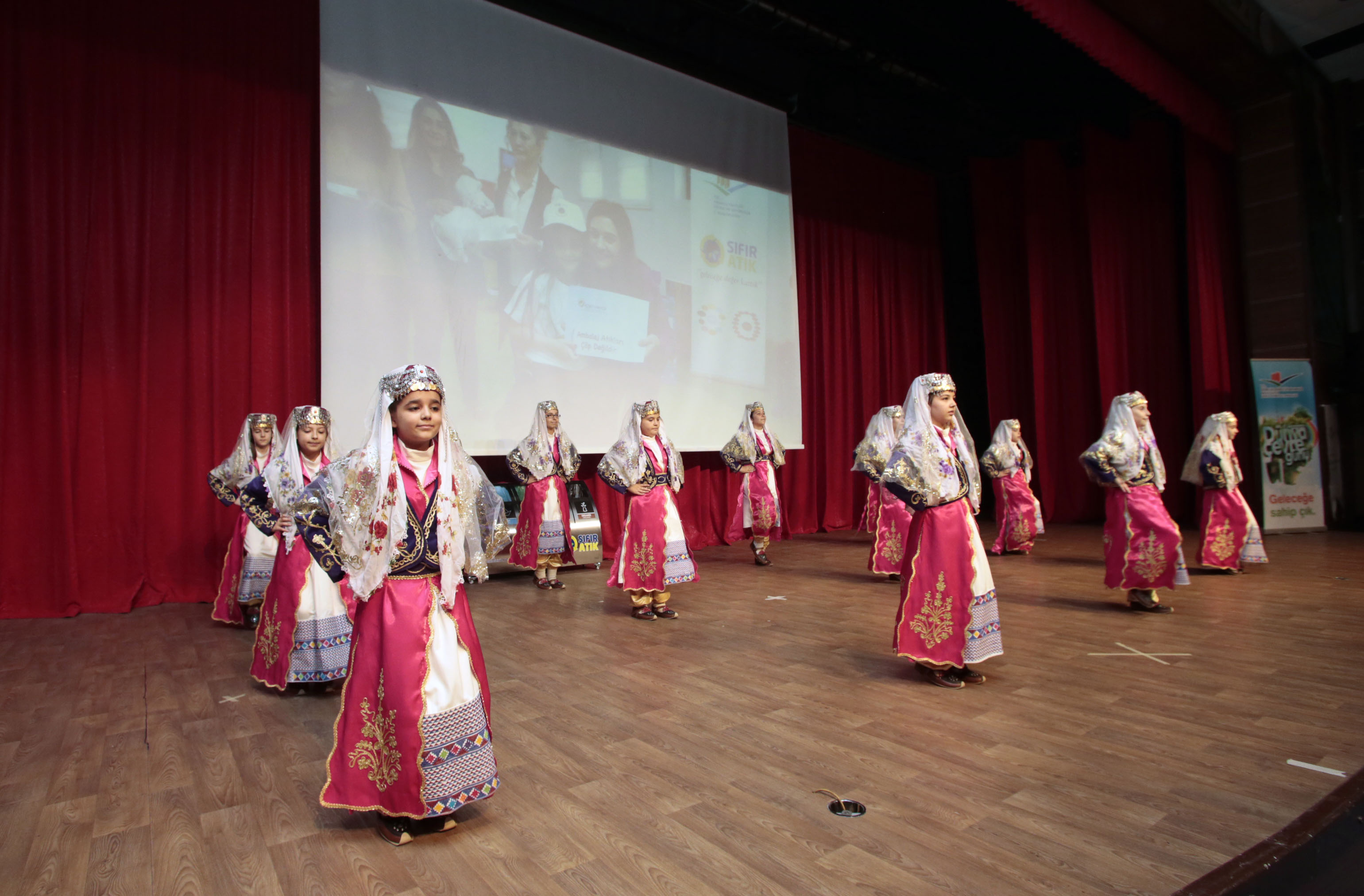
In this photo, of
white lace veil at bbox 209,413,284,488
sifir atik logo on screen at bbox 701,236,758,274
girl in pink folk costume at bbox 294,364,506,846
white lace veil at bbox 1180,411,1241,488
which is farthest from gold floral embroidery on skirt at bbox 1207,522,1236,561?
white lace veil at bbox 209,413,284,488

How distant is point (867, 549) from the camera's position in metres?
7.72

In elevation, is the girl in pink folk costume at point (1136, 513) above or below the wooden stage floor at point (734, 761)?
above

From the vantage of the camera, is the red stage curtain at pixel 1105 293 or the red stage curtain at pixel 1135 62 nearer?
the red stage curtain at pixel 1135 62

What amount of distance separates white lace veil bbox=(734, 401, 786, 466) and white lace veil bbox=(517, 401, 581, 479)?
1.56m

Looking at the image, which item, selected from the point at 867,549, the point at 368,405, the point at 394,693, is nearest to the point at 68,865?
the point at 394,693

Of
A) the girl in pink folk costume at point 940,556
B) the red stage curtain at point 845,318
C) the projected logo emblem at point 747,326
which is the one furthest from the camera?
the red stage curtain at point 845,318

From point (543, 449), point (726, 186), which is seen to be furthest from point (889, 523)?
point (726, 186)

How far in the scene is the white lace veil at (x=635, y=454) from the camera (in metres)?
4.61

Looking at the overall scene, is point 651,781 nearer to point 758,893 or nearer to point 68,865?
point 758,893

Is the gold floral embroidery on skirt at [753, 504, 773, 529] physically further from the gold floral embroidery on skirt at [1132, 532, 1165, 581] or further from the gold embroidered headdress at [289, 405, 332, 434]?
the gold embroidered headdress at [289, 405, 332, 434]

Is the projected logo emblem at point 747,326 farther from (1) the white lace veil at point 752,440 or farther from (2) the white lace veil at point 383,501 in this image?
(2) the white lace veil at point 383,501

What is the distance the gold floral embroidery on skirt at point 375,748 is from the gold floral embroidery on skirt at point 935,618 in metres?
2.11

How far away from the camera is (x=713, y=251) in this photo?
7.93m

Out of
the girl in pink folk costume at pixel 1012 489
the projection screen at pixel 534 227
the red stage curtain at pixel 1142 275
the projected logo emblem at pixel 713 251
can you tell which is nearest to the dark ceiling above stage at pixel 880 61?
the projection screen at pixel 534 227
